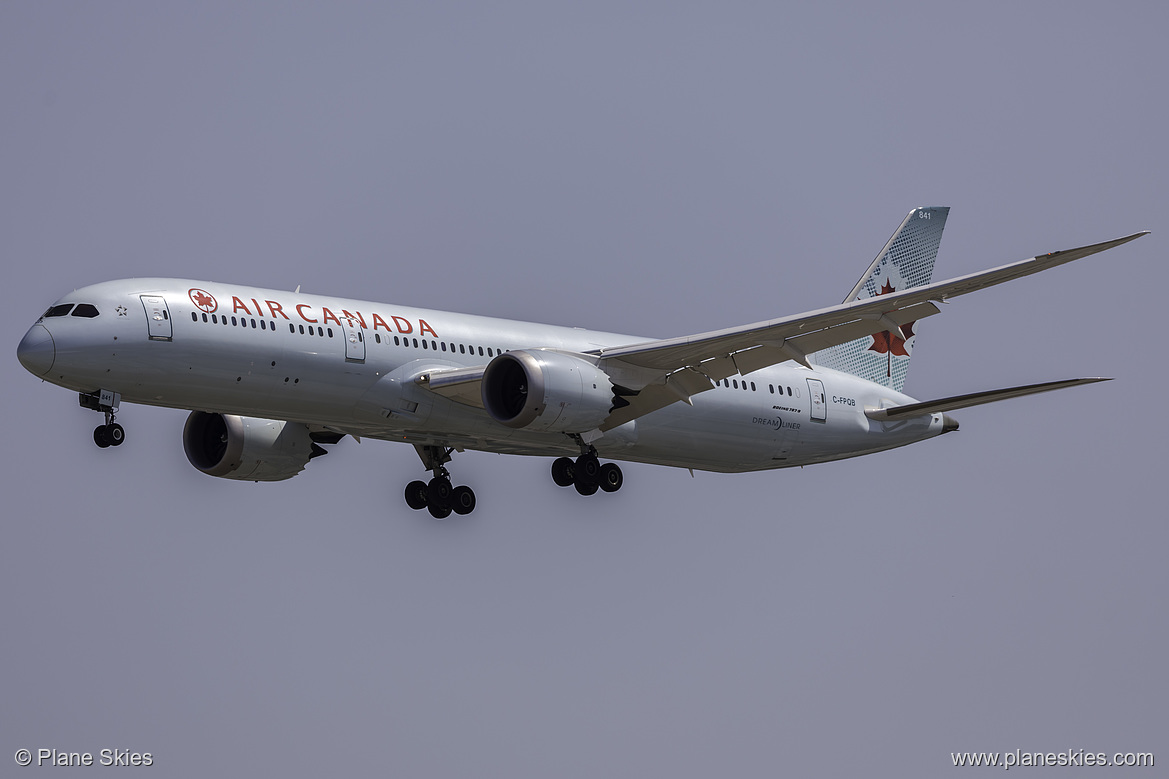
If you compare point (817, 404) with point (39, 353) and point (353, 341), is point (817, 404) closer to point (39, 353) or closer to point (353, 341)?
point (353, 341)

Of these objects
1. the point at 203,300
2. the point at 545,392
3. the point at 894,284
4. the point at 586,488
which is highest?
the point at 894,284

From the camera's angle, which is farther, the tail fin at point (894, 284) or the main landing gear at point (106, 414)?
the tail fin at point (894, 284)

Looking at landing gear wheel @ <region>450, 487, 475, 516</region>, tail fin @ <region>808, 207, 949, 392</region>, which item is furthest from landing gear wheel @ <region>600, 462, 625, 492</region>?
tail fin @ <region>808, 207, 949, 392</region>

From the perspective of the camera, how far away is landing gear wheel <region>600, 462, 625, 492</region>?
141 feet

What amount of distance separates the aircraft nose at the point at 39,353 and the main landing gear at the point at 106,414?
1187 mm

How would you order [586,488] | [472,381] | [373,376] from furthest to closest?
[586,488]
[472,381]
[373,376]

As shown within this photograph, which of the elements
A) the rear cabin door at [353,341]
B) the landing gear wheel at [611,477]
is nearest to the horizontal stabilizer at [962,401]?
the landing gear wheel at [611,477]

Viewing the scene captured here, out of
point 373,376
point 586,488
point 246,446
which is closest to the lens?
point 373,376

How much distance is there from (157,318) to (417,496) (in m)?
12.3

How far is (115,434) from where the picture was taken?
36.2 meters

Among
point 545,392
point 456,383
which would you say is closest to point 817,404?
point 545,392

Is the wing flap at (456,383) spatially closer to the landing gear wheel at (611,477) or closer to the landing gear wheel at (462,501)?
the landing gear wheel at (611,477)

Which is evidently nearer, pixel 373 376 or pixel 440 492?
pixel 373 376

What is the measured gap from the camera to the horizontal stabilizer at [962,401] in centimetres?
3978
